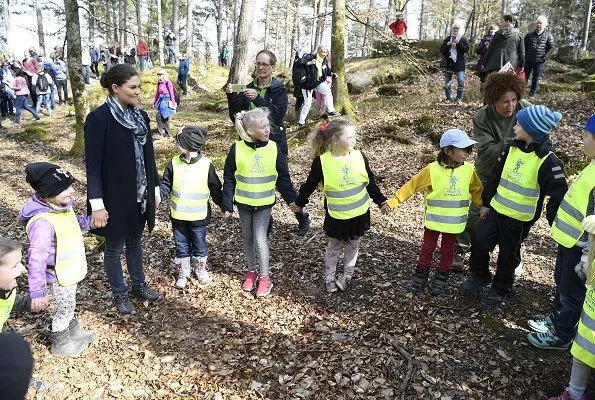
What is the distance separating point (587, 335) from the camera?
2.80 metres

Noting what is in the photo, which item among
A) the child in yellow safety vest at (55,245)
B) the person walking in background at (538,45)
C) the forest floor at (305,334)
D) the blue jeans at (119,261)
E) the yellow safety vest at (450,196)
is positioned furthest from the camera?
the person walking in background at (538,45)

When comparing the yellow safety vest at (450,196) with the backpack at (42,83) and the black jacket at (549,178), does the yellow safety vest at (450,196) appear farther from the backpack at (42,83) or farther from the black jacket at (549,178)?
the backpack at (42,83)

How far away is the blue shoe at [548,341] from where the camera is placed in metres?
3.62

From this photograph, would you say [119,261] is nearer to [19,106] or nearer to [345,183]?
[345,183]

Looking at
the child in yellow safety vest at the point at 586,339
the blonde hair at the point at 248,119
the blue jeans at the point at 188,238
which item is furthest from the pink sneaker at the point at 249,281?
the child in yellow safety vest at the point at 586,339

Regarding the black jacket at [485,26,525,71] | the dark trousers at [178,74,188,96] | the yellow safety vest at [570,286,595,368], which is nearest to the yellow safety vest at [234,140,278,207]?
the yellow safety vest at [570,286,595,368]

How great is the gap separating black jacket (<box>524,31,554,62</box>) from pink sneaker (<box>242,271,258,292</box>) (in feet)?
32.9

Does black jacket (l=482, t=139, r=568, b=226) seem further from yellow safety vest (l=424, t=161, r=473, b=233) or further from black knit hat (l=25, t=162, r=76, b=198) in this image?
black knit hat (l=25, t=162, r=76, b=198)

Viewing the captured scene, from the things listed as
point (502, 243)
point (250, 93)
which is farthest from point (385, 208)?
point (250, 93)

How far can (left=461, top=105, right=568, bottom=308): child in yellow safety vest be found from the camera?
12.1 ft

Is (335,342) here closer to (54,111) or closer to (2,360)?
(2,360)

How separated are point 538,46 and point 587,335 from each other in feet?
34.0

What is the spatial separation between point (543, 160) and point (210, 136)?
8.95 metres

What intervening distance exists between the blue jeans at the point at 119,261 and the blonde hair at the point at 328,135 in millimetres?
2019
